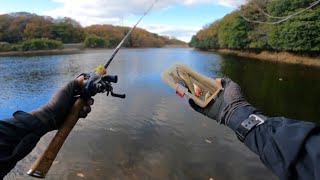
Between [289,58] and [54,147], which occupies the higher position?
[54,147]

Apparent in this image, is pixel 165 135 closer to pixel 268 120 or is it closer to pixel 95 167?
pixel 95 167

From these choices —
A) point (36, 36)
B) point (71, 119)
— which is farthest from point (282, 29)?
point (36, 36)

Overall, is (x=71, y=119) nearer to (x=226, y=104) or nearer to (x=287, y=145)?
(x=226, y=104)

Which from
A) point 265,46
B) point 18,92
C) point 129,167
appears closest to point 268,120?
point 129,167

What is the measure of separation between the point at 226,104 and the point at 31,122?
1477 mm

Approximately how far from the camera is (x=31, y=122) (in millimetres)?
2584

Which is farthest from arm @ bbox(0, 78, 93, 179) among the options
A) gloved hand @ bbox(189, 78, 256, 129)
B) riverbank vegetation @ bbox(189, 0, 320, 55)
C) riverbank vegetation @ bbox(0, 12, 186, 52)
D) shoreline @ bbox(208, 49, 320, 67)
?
riverbank vegetation @ bbox(0, 12, 186, 52)

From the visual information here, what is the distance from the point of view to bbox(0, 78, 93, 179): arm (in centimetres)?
238

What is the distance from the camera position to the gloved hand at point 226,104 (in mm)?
2156

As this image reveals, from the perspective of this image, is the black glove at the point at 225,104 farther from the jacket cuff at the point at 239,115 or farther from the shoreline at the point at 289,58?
the shoreline at the point at 289,58

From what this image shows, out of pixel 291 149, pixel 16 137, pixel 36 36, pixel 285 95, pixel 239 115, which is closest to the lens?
pixel 291 149

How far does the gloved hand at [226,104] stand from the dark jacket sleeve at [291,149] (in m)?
0.40

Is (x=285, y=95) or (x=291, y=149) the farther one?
(x=285, y=95)

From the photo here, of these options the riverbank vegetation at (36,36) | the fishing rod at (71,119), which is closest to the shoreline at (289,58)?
the fishing rod at (71,119)
